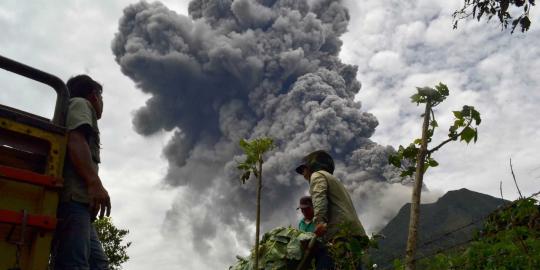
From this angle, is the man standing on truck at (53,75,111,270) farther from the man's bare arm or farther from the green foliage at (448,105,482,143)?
the green foliage at (448,105,482,143)

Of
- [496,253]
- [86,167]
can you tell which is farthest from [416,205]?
[496,253]

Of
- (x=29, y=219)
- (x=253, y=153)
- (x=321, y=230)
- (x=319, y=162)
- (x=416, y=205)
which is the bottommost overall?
(x=416, y=205)

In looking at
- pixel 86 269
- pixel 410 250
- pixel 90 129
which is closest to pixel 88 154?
pixel 90 129

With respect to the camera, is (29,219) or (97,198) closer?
(29,219)

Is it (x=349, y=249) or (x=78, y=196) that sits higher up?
(x=78, y=196)

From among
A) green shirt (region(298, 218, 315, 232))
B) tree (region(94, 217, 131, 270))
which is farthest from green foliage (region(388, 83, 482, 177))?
tree (region(94, 217, 131, 270))

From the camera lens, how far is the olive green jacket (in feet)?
13.3

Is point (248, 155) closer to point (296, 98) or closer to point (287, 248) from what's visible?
point (287, 248)

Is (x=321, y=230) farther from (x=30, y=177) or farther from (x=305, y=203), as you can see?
(x=30, y=177)

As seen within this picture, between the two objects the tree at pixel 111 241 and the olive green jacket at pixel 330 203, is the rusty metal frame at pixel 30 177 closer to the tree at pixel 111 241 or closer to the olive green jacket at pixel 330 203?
the olive green jacket at pixel 330 203

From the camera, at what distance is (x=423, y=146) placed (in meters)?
2.51

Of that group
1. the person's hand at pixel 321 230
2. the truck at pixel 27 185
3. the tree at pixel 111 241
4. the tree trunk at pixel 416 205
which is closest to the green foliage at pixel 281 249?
the person's hand at pixel 321 230

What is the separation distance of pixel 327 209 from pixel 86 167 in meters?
2.30

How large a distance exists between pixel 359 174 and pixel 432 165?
60.9 meters
